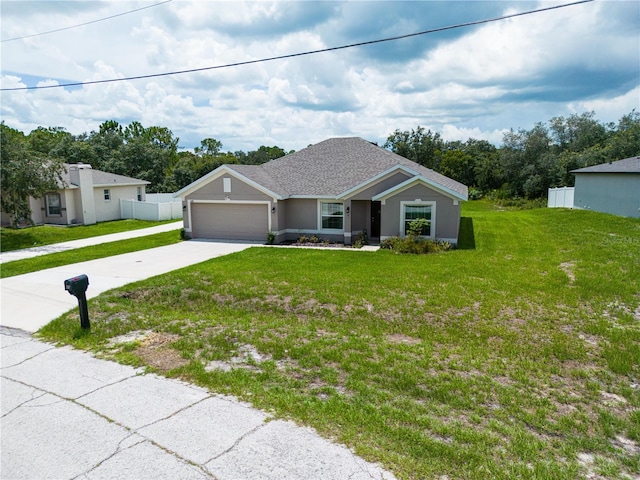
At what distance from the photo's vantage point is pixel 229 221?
21172 mm

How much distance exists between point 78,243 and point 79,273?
8.00 meters

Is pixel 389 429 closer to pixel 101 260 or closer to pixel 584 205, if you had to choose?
pixel 101 260

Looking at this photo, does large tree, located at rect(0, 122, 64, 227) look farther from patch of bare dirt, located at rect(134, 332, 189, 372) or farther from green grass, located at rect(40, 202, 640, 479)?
patch of bare dirt, located at rect(134, 332, 189, 372)

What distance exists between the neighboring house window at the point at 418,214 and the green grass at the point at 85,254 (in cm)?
1108

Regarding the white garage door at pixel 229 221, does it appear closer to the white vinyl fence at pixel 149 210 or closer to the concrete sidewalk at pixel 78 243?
the concrete sidewalk at pixel 78 243

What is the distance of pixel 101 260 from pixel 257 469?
46.9ft

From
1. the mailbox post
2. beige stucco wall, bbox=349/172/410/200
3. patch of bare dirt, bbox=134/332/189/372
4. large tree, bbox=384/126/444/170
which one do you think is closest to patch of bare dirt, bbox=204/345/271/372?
patch of bare dirt, bbox=134/332/189/372

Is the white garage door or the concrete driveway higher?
the white garage door

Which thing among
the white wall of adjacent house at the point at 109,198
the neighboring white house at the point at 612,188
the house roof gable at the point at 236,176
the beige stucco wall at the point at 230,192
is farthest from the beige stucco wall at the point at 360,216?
the white wall of adjacent house at the point at 109,198

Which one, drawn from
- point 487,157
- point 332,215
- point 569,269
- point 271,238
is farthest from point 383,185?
point 487,157

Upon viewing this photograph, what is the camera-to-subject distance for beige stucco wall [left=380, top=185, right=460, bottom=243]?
1770 cm

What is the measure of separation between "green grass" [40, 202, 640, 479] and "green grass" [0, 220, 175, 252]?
12.0 m

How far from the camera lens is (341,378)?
6008 millimetres

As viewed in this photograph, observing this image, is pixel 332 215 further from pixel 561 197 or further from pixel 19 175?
pixel 561 197
